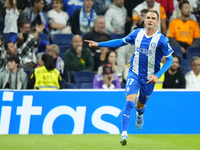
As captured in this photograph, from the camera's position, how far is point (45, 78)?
8.70m

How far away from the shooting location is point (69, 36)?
11.3 m

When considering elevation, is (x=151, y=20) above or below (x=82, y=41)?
above

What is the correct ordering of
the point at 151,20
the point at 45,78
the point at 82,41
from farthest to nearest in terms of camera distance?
the point at 82,41 → the point at 45,78 → the point at 151,20

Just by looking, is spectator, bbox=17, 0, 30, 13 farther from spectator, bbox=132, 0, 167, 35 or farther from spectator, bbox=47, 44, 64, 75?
spectator, bbox=132, 0, 167, 35

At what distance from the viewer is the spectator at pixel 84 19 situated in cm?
1146

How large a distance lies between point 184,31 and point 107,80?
3.91 metres

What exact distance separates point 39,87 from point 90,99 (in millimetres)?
1341

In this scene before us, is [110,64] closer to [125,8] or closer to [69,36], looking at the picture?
[69,36]

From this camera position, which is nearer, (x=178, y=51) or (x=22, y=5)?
(x=178, y=51)

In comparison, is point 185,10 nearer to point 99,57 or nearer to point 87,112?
point 99,57

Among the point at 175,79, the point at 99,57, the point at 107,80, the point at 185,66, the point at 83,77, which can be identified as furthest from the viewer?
the point at 185,66

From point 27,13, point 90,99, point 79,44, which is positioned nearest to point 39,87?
point 90,99

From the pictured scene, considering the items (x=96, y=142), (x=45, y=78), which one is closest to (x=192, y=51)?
(x=45, y=78)

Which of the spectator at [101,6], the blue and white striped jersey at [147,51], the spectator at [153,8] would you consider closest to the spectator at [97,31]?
the spectator at [153,8]
